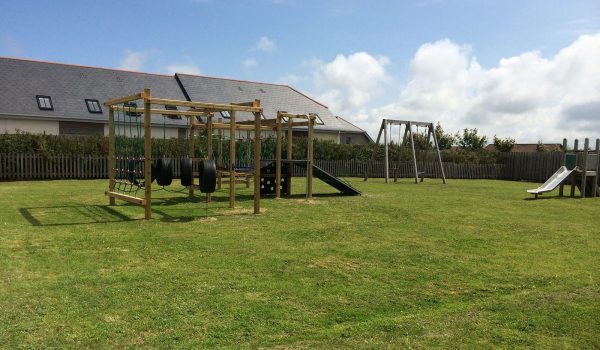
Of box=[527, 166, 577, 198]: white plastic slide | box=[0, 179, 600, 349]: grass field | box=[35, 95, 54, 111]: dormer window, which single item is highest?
box=[35, 95, 54, 111]: dormer window

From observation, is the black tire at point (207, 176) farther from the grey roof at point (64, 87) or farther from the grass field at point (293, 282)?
the grey roof at point (64, 87)

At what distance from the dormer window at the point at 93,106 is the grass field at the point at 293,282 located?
2207 centimetres

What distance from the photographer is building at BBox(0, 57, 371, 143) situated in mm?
28094

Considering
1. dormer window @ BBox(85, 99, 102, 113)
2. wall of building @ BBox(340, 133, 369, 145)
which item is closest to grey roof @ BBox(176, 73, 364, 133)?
wall of building @ BBox(340, 133, 369, 145)

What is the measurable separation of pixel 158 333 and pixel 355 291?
6.63ft

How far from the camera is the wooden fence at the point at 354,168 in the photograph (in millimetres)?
18703

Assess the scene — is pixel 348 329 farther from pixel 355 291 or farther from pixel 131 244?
pixel 131 244

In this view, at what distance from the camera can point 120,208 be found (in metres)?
10.5

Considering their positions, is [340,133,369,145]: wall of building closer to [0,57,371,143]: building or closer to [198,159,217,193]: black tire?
[0,57,371,143]: building

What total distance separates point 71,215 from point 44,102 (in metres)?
23.2

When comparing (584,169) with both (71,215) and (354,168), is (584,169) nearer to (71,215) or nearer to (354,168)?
(354,168)

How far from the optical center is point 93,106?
3031 centimetres

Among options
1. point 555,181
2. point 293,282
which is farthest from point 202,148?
point 293,282

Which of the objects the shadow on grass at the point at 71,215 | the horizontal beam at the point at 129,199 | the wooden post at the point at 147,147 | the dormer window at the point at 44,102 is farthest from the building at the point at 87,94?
the wooden post at the point at 147,147
